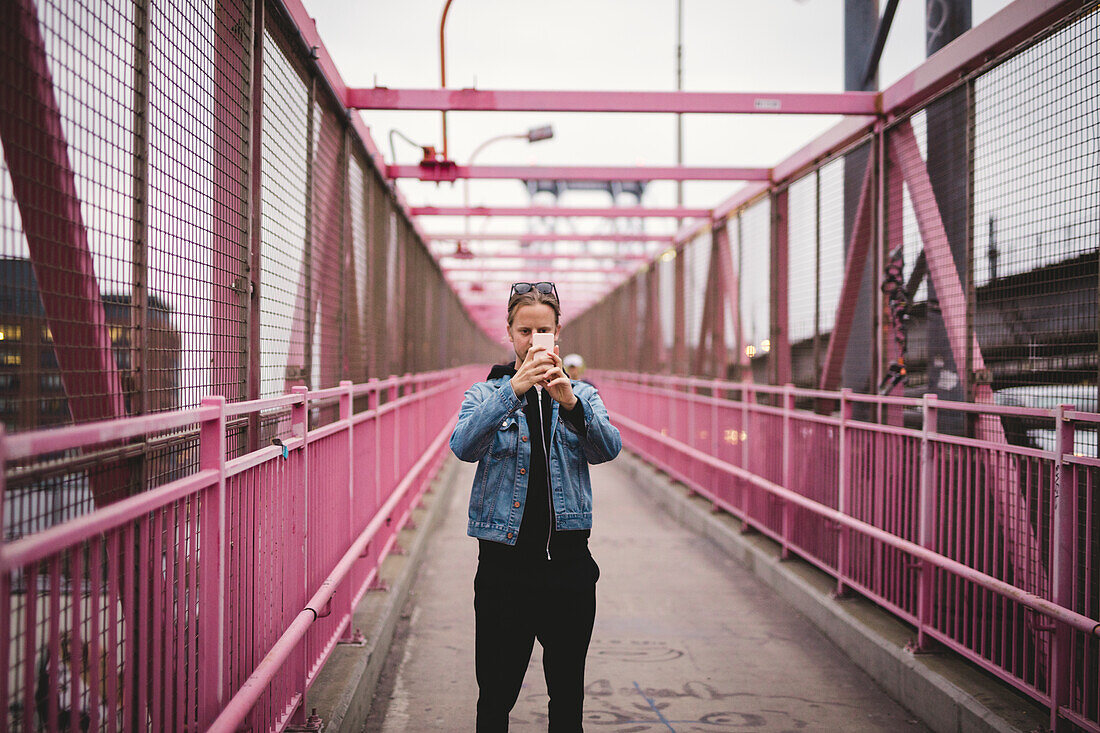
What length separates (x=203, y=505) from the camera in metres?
2.31

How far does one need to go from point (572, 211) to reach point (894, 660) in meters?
8.38

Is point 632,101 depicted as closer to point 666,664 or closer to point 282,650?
point 666,664

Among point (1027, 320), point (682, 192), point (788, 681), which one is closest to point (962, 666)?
point (788, 681)

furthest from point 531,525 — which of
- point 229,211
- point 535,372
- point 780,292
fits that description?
point 780,292

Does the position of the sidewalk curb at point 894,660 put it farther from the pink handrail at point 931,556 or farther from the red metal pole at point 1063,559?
A: the pink handrail at point 931,556

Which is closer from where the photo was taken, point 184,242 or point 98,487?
point 98,487

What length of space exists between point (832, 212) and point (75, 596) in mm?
6803

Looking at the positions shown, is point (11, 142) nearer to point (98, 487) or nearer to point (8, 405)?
point (8, 405)

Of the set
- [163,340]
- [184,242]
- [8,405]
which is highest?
[184,242]

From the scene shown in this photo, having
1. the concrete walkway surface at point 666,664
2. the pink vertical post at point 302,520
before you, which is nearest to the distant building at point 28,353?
the pink vertical post at point 302,520

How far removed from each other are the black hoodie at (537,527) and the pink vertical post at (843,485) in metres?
3.42

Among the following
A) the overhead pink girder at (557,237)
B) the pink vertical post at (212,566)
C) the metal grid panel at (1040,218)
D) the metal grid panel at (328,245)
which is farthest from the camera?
the overhead pink girder at (557,237)

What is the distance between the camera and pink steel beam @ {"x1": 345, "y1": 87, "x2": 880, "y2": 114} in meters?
6.20

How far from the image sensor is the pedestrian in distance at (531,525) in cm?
264
